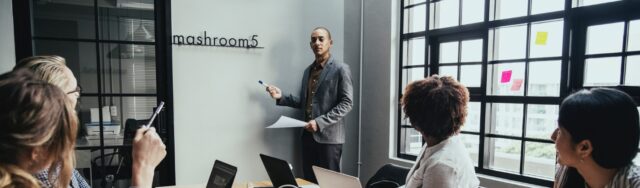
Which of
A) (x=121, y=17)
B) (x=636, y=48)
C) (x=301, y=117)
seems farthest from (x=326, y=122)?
(x=636, y=48)

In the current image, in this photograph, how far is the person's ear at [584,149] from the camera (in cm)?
128

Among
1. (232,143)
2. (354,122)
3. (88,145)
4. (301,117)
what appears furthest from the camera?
(354,122)

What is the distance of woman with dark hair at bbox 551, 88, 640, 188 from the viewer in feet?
4.00

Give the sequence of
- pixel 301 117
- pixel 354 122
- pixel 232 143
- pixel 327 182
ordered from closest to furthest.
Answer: pixel 327 182 < pixel 232 143 < pixel 301 117 < pixel 354 122

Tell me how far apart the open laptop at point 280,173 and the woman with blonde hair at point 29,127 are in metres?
1.11

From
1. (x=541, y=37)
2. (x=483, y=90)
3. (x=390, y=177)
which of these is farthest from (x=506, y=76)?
(x=390, y=177)

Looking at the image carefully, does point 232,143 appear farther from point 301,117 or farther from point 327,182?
point 327,182

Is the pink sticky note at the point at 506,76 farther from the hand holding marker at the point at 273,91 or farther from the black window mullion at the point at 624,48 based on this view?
the hand holding marker at the point at 273,91

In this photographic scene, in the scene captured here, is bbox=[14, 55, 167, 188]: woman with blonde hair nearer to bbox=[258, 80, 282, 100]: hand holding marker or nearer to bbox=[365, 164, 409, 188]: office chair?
bbox=[365, 164, 409, 188]: office chair

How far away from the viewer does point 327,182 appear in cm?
185

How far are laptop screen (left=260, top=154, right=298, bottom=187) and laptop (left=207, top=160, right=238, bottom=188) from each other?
245 millimetres

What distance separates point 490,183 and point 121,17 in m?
3.34

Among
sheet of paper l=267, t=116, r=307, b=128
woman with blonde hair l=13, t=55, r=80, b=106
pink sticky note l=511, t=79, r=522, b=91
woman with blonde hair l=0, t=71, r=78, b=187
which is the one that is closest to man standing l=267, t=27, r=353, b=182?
sheet of paper l=267, t=116, r=307, b=128

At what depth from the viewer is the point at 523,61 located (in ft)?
9.06
